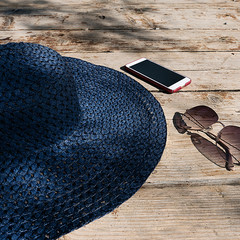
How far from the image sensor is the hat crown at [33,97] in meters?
0.61

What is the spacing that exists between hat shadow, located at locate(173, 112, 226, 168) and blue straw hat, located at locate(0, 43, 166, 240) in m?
0.14

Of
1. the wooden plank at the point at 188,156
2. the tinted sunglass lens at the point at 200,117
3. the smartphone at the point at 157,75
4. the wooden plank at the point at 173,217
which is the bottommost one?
the wooden plank at the point at 173,217

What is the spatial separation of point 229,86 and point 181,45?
40 cm

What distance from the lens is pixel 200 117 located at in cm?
92

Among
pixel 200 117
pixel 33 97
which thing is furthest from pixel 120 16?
pixel 33 97

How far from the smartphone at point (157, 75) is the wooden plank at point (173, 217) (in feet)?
1.60

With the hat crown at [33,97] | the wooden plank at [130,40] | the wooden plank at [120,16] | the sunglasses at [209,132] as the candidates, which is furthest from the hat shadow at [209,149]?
the wooden plank at [120,16]

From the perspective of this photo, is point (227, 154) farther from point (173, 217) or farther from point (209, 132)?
point (173, 217)

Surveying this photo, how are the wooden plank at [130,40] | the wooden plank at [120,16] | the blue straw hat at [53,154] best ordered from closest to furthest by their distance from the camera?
the blue straw hat at [53,154], the wooden plank at [130,40], the wooden plank at [120,16]

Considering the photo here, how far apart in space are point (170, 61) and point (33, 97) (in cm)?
85

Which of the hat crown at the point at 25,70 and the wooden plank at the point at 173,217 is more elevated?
the hat crown at the point at 25,70

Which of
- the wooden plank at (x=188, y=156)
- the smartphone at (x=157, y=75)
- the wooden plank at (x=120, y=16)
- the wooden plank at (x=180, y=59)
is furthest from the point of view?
the wooden plank at (x=120, y=16)

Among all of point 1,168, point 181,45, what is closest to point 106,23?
point 181,45

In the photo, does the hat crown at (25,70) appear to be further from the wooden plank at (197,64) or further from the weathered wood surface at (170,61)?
the wooden plank at (197,64)
